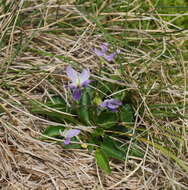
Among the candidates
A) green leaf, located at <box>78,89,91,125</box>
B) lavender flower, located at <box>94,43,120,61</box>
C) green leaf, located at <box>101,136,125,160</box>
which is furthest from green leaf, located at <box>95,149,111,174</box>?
lavender flower, located at <box>94,43,120,61</box>

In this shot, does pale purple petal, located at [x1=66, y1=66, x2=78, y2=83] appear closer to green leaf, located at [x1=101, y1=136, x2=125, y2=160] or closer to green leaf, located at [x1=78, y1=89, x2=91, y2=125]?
green leaf, located at [x1=78, y1=89, x2=91, y2=125]

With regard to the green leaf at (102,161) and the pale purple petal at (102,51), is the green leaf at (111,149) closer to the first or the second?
the green leaf at (102,161)

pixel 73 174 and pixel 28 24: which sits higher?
pixel 28 24

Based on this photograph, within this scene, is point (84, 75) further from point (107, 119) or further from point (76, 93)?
point (107, 119)

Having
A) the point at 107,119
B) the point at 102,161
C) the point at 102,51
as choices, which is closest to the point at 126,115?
the point at 107,119

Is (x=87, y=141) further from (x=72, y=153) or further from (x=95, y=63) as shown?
(x=95, y=63)

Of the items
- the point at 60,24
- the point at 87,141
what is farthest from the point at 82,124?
the point at 60,24

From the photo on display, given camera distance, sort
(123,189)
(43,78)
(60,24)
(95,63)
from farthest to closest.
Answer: (60,24), (95,63), (43,78), (123,189)
